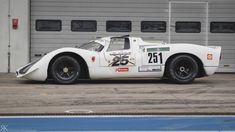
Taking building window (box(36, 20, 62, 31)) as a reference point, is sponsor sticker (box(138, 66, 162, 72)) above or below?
below

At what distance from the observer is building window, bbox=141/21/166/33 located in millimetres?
16375

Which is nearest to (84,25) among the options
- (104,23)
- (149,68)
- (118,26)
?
(104,23)

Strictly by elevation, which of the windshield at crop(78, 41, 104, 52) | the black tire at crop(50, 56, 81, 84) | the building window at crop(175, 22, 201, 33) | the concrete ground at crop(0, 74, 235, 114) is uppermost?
the building window at crop(175, 22, 201, 33)

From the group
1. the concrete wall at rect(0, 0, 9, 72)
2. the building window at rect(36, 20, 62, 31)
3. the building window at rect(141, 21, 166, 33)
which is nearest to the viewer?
the concrete wall at rect(0, 0, 9, 72)

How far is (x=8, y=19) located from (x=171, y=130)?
1284 cm

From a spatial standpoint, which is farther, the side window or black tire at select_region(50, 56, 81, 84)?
the side window

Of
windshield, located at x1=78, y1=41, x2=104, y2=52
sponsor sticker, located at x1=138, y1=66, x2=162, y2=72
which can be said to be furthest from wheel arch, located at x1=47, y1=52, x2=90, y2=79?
sponsor sticker, located at x1=138, y1=66, x2=162, y2=72

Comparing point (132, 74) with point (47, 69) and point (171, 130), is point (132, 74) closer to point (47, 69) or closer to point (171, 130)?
point (47, 69)

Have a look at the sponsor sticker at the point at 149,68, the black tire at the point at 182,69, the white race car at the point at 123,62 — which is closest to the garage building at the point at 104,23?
the white race car at the point at 123,62

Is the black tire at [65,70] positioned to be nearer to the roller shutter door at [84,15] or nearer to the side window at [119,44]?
the side window at [119,44]

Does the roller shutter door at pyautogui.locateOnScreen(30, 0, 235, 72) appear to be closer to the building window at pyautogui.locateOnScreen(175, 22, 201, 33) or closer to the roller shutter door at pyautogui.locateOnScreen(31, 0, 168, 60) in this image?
the roller shutter door at pyautogui.locateOnScreen(31, 0, 168, 60)

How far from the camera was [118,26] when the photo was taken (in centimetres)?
1636

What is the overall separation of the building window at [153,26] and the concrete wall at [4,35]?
15.4ft

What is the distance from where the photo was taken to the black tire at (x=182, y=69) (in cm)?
1131
